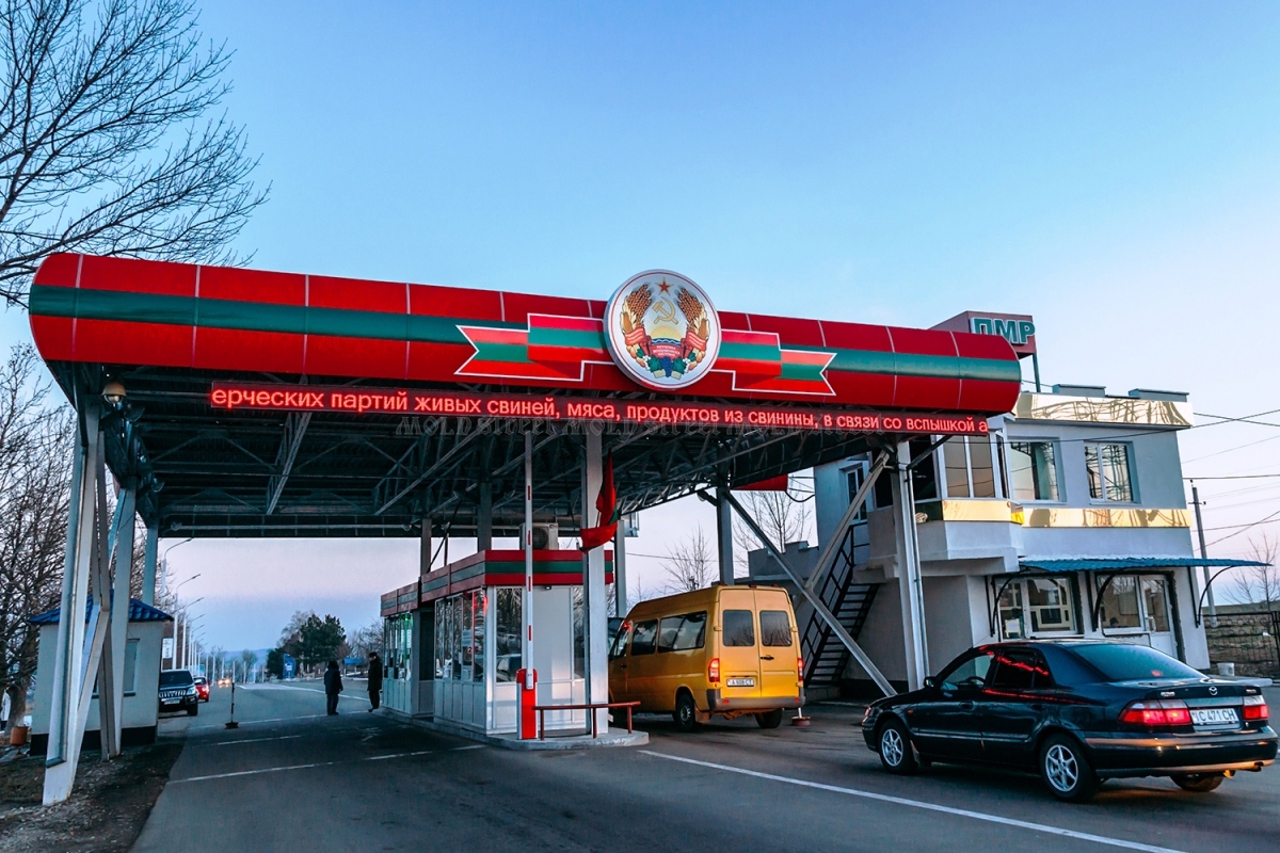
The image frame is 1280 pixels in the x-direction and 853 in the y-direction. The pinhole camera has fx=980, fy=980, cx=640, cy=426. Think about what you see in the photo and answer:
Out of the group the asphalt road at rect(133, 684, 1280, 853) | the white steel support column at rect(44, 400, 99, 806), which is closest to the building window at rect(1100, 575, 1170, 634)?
the asphalt road at rect(133, 684, 1280, 853)

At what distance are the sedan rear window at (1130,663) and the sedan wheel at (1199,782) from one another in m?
1.01

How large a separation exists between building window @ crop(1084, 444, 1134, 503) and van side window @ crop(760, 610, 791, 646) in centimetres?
1094

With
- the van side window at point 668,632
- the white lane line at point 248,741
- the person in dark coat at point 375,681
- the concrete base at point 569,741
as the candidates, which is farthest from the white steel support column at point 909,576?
the person in dark coat at point 375,681

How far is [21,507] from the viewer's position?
70.4 feet

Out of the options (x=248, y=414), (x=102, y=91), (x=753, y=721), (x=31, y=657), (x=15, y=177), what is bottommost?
(x=753, y=721)

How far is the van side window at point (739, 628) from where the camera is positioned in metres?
17.4

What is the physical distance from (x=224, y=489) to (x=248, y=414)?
8.94 metres

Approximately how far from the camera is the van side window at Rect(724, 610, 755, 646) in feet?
57.2

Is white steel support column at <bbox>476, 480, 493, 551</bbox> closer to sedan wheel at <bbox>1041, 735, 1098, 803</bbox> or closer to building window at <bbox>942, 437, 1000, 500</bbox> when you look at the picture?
building window at <bbox>942, 437, 1000, 500</bbox>

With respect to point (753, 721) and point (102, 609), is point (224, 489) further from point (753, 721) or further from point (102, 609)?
point (753, 721)

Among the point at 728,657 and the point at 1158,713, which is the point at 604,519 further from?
the point at 1158,713

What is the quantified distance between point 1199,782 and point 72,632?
13183 mm

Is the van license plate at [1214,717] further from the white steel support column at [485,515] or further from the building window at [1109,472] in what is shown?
the building window at [1109,472]

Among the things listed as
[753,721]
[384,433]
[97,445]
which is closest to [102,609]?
[97,445]
